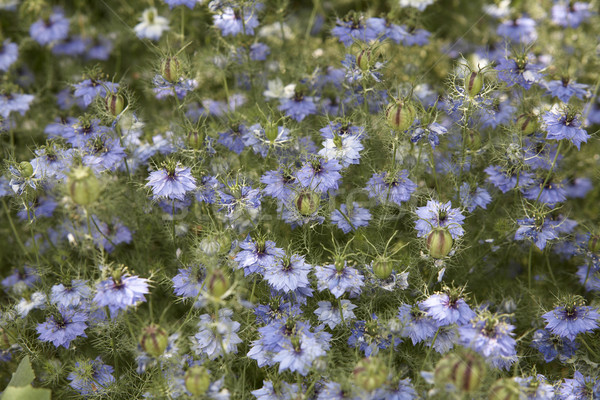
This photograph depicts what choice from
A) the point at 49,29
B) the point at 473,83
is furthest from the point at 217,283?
the point at 49,29

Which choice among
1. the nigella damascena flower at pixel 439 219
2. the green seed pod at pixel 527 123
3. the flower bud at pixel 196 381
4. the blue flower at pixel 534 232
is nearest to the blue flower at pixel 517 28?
the green seed pod at pixel 527 123

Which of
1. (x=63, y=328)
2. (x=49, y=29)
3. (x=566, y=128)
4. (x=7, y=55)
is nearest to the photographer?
(x=63, y=328)

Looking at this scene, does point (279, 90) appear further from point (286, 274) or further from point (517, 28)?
point (517, 28)

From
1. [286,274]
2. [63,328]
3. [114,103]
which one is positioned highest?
[114,103]

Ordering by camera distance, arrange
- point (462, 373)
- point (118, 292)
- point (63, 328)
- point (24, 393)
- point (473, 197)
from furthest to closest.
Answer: point (473, 197) < point (63, 328) < point (24, 393) < point (118, 292) < point (462, 373)

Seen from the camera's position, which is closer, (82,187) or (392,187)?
(82,187)

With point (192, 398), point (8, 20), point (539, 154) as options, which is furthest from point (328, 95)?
point (8, 20)
